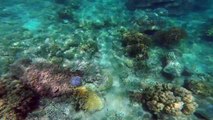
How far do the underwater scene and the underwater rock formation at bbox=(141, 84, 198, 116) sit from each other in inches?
1.3

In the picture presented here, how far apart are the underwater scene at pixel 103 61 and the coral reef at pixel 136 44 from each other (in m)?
0.05

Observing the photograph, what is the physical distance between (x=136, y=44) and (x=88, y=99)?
13.3ft

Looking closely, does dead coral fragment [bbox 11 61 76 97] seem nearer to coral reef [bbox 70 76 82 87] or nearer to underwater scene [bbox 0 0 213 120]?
underwater scene [bbox 0 0 213 120]

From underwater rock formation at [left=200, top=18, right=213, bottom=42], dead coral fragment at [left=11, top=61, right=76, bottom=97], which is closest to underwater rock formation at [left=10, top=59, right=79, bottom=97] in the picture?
dead coral fragment at [left=11, top=61, right=76, bottom=97]

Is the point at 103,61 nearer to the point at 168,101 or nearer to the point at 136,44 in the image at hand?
the point at 136,44

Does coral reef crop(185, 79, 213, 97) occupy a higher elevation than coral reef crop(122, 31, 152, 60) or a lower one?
lower

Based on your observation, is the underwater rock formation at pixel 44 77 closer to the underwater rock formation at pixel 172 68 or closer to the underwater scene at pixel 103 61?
the underwater scene at pixel 103 61

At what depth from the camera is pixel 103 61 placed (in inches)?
358

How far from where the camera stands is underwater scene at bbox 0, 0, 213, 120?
682 centimetres

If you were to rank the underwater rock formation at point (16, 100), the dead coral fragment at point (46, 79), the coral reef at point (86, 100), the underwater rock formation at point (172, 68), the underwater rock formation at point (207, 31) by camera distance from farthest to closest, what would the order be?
the underwater rock formation at point (207, 31) → the underwater rock formation at point (172, 68) → the dead coral fragment at point (46, 79) → the coral reef at point (86, 100) → the underwater rock formation at point (16, 100)

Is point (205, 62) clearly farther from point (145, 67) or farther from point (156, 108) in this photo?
point (156, 108)

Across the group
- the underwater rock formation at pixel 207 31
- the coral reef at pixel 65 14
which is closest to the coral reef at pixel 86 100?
the coral reef at pixel 65 14

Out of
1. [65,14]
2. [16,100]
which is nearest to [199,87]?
[16,100]

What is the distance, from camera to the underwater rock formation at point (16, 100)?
6048 millimetres
